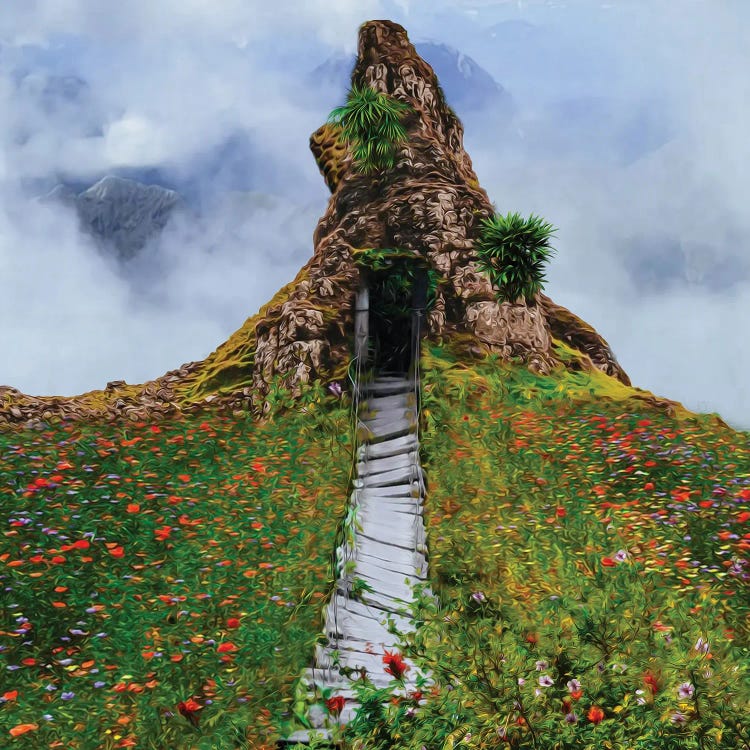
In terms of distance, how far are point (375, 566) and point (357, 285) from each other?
24.4ft

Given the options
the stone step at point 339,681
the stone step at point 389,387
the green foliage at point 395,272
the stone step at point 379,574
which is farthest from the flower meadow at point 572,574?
the green foliage at point 395,272

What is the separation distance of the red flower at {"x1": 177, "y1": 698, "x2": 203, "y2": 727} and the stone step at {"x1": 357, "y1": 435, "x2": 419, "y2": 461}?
20.2 ft

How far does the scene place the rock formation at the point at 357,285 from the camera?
15.5 m

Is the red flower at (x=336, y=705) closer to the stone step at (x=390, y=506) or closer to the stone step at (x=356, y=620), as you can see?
the stone step at (x=356, y=620)

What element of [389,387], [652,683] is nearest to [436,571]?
[652,683]

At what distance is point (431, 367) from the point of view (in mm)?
15328

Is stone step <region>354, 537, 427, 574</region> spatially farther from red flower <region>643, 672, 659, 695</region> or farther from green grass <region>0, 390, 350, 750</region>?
red flower <region>643, 672, 659, 695</region>

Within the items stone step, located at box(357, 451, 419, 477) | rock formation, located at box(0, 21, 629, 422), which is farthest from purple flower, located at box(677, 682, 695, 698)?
rock formation, located at box(0, 21, 629, 422)

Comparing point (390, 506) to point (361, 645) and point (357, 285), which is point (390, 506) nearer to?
point (361, 645)

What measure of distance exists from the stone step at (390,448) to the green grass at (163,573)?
42 cm

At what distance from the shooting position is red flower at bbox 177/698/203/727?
20.8 ft

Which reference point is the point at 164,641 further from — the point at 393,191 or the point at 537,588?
the point at 393,191

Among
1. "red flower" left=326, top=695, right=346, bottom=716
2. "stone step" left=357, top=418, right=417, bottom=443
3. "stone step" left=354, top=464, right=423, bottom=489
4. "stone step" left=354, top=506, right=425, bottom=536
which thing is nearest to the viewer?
"red flower" left=326, top=695, right=346, bottom=716

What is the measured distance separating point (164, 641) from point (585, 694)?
4658mm
